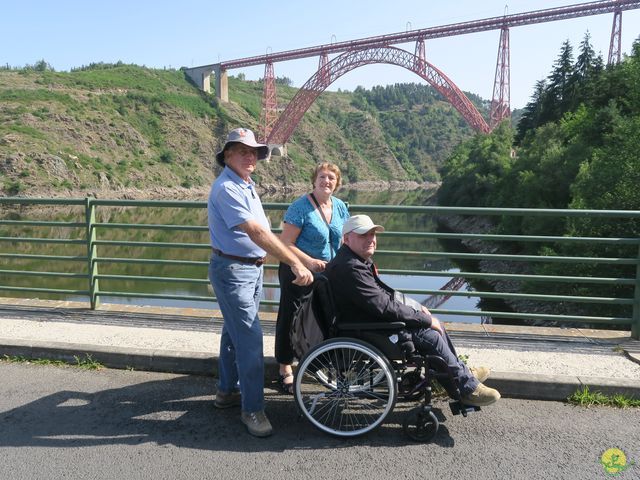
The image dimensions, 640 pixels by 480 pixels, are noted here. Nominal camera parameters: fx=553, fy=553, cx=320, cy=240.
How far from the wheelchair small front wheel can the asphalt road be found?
39 millimetres

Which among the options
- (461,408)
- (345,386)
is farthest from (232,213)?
(461,408)

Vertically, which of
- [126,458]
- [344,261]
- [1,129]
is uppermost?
[1,129]

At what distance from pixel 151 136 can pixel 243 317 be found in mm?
76856

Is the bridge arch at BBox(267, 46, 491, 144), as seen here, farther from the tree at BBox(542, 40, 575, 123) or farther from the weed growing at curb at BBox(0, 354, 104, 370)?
the weed growing at curb at BBox(0, 354, 104, 370)

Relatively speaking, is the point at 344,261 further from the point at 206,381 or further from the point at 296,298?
the point at 206,381

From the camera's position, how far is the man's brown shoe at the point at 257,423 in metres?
2.89

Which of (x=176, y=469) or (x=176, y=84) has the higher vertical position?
(x=176, y=84)

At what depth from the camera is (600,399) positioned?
3.27m

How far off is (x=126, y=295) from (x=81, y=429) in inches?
93.1

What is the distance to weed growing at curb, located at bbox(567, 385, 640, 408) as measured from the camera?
127 inches

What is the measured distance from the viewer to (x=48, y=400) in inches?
131

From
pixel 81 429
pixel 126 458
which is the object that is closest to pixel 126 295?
pixel 81 429

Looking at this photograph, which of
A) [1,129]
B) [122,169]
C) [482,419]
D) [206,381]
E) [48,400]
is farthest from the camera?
[122,169]

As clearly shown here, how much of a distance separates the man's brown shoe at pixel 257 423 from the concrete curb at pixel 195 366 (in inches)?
25.1
